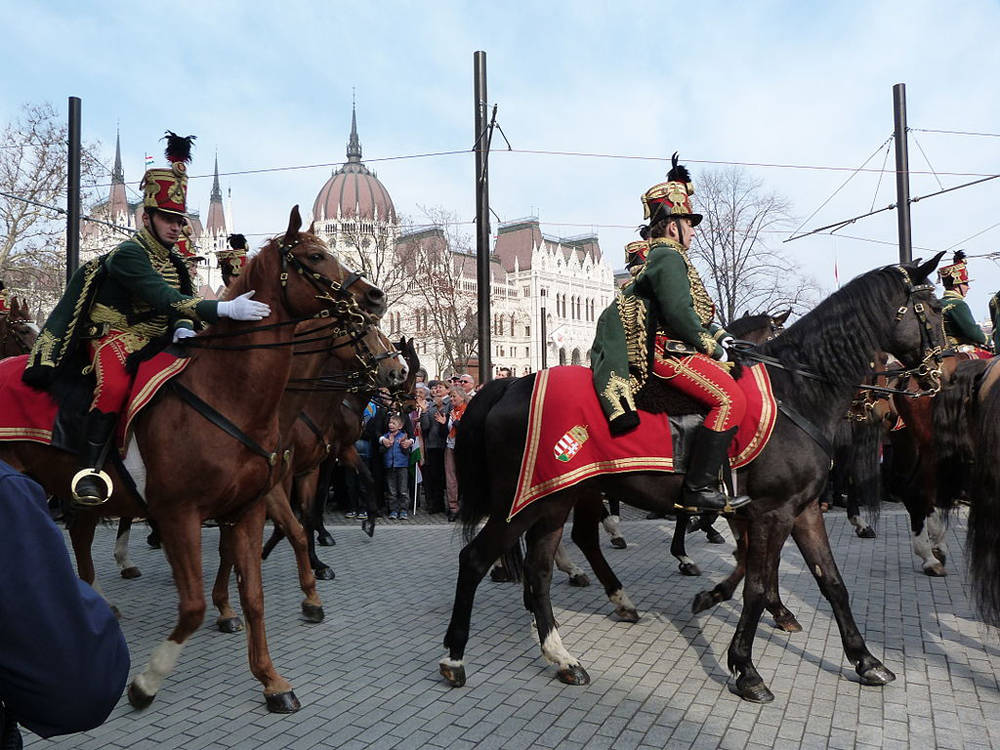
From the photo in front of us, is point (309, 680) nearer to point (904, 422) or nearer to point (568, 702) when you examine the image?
point (568, 702)

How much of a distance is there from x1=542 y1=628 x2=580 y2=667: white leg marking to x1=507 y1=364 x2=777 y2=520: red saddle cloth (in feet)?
2.86

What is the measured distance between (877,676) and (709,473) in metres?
1.65

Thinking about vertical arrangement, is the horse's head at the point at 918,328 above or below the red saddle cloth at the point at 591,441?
above

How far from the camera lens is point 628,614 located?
6.14 meters

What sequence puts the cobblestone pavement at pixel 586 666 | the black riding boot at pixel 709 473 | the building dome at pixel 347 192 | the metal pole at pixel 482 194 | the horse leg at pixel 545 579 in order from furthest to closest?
the building dome at pixel 347 192, the metal pole at pixel 482 194, the horse leg at pixel 545 579, the black riding boot at pixel 709 473, the cobblestone pavement at pixel 586 666

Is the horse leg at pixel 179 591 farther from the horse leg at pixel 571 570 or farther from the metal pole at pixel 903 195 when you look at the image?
the metal pole at pixel 903 195

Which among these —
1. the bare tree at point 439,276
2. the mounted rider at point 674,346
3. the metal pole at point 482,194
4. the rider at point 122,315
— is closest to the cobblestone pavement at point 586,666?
the mounted rider at point 674,346

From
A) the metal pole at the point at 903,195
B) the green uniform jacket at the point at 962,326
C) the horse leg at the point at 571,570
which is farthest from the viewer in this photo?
the metal pole at the point at 903,195

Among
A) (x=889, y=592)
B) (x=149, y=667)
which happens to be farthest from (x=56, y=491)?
(x=889, y=592)

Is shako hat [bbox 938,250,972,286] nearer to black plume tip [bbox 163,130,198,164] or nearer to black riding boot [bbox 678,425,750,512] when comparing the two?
black riding boot [bbox 678,425,750,512]

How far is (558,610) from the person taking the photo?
6.55m

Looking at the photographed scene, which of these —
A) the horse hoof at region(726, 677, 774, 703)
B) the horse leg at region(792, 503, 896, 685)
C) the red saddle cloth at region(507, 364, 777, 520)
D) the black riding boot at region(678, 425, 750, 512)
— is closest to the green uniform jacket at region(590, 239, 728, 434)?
the red saddle cloth at region(507, 364, 777, 520)

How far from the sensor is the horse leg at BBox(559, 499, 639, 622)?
6.17 metres

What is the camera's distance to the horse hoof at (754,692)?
14.5 feet
